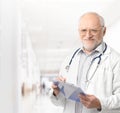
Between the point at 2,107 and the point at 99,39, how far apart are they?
1101 millimetres

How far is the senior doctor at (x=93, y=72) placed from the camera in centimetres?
200

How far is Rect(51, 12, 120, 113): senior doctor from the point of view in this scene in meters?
2.00

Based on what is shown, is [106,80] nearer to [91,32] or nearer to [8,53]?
[91,32]

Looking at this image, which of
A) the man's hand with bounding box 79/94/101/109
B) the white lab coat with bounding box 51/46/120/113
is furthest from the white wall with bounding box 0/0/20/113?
the man's hand with bounding box 79/94/101/109

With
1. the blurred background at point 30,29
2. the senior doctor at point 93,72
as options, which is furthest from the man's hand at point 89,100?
the blurred background at point 30,29

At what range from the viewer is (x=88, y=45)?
2.16m

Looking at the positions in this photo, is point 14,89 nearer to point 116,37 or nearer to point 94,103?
point 94,103

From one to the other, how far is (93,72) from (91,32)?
297mm

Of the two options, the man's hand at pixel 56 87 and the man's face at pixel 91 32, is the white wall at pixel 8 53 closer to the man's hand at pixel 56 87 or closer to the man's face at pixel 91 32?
the man's hand at pixel 56 87

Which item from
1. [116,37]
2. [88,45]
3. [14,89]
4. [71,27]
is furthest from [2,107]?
[71,27]

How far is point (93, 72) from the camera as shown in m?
2.09

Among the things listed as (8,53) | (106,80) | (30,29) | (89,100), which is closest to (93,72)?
(106,80)

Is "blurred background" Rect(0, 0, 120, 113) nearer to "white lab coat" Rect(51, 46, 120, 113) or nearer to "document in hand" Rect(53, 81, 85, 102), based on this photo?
"document in hand" Rect(53, 81, 85, 102)

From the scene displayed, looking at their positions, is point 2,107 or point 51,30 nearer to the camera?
point 2,107
